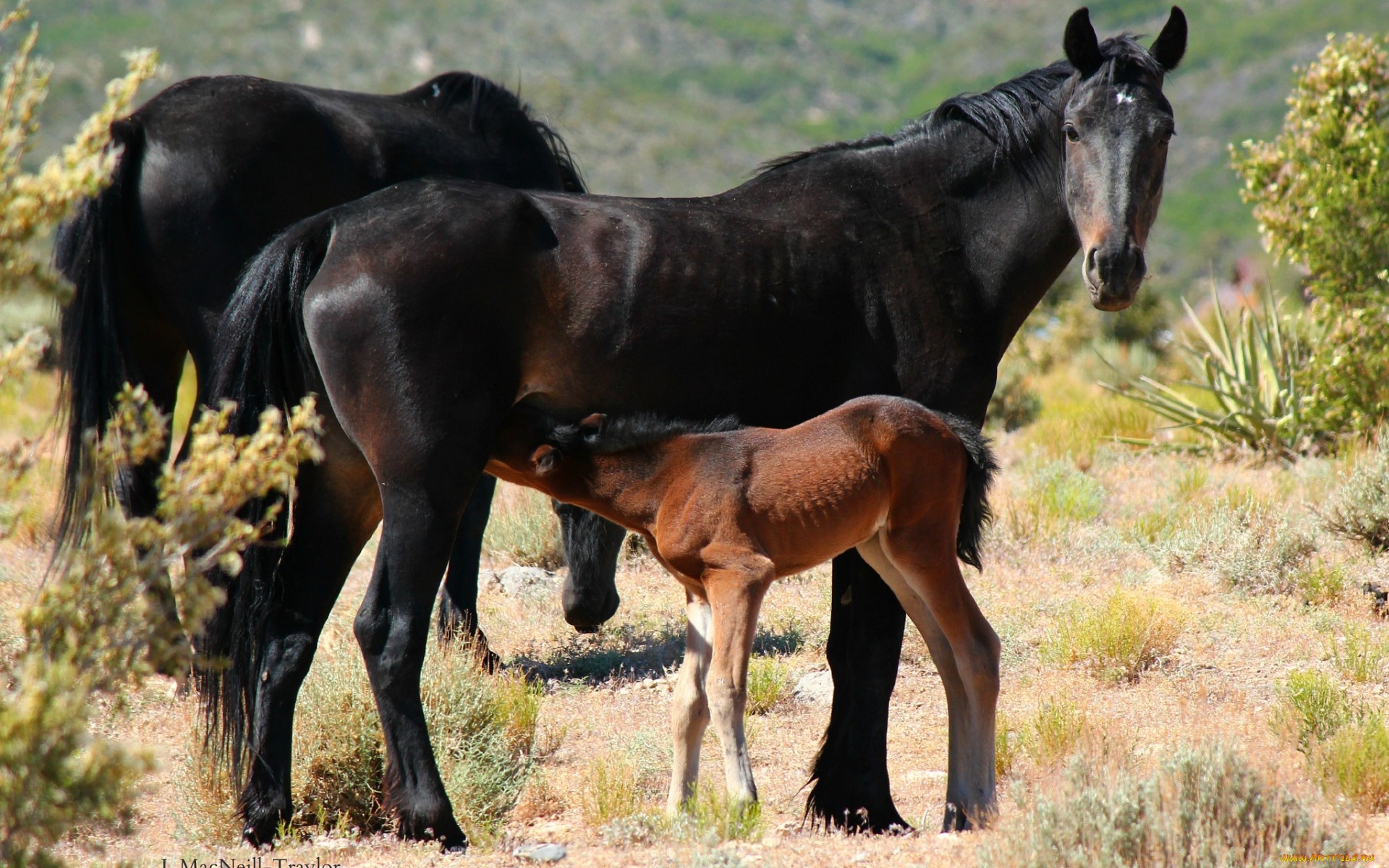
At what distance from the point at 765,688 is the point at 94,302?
3.49 metres

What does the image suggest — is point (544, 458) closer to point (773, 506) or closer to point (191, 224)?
point (773, 506)

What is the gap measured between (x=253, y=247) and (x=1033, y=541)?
5178mm

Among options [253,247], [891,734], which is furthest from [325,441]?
[891,734]

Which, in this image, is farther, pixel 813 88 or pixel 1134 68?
pixel 813 88

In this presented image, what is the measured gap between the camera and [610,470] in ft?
14.1

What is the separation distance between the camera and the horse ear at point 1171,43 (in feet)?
15.3

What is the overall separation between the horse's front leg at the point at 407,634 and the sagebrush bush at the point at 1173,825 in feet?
5.78

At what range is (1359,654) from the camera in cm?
→ 600

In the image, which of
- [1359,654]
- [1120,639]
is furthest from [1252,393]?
[1120,639]

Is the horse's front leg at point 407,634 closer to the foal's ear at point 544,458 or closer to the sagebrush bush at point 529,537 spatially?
the foal's ear at point 544,458

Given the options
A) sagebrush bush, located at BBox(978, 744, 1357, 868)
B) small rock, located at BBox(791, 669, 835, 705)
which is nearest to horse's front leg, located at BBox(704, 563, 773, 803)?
sagebrush bush, located at BBox(978, 744, 1357, 868)

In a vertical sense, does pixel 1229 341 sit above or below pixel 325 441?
above

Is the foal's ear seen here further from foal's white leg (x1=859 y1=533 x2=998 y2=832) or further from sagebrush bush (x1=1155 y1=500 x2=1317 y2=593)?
sagebrush bush (x1=1155 y1=500 x2=1317 y2=593)

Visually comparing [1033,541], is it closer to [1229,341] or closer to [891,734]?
[891,734]
